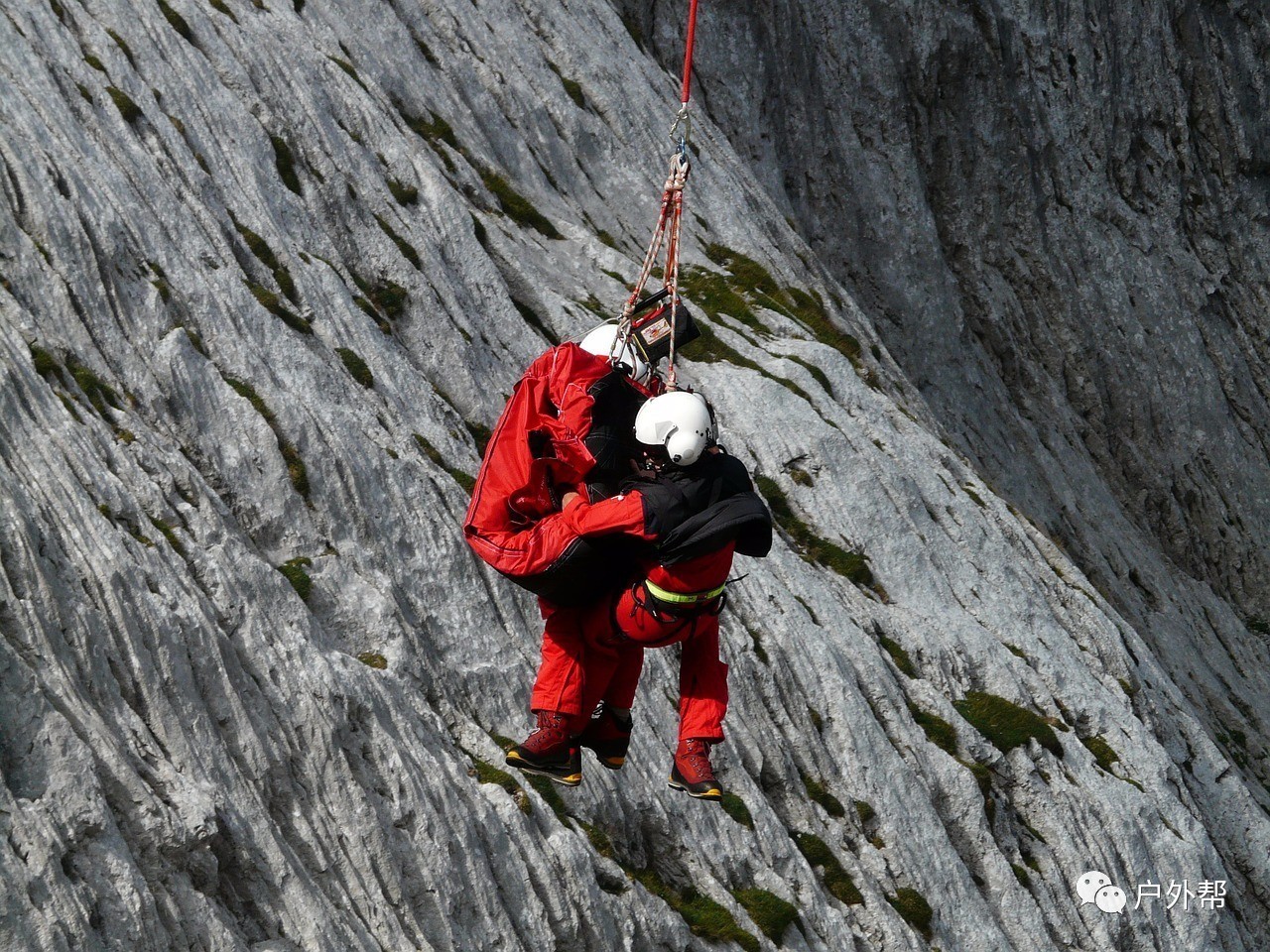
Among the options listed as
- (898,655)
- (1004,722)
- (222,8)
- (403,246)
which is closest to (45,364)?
(403,246)

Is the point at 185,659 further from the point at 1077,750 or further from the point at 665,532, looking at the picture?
the point at 1077,750

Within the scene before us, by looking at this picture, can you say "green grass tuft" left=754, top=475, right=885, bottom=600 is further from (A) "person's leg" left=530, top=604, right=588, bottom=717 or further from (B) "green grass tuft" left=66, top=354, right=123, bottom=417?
(A) "person's leg" left=530, top=604, right=588, bottom=717

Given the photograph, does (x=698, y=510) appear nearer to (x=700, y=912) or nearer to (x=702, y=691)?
(x=702, y=691)

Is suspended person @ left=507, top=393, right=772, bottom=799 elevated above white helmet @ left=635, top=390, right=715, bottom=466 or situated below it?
below

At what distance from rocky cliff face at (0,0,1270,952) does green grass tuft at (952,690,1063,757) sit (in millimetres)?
94

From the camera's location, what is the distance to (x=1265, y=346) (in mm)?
56812

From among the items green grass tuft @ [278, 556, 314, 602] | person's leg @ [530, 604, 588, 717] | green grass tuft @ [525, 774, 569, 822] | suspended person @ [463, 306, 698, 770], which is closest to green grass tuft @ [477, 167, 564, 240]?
green grass tuft @ [278, 556, 314, 602]

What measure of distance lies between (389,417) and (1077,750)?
1418 cm

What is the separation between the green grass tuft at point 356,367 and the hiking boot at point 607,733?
11128mm

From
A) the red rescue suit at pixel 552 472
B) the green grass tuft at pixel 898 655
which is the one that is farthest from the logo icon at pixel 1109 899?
the red rescue suit at pixel 552 472

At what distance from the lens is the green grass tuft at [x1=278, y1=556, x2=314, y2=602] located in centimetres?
2064

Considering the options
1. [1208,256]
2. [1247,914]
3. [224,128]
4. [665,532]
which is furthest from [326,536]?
[1208,256]

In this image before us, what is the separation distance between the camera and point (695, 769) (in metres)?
13.8

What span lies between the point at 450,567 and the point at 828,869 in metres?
7.43
